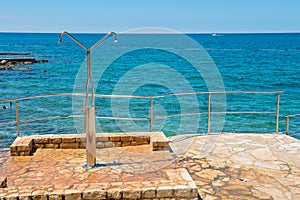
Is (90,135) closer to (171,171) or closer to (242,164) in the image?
(171,171)

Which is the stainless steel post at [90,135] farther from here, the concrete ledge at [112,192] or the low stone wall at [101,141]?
the concrete ledge at [112,192]

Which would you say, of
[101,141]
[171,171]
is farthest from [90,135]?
[171,171]

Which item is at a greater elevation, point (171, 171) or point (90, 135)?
point (90, 135)

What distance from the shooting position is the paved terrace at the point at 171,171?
4.31 metres

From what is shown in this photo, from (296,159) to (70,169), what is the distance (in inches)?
158

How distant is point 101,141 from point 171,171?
232cm

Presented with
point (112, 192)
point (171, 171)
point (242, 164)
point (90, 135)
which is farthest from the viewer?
point (242, 164)

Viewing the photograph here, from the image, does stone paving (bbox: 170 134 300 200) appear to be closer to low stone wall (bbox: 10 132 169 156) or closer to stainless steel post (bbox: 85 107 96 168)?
low stone wall (bbox: 10 132 169 156)

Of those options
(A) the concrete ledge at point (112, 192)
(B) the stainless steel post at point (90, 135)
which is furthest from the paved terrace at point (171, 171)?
(B) the stainless steel post at point (90, 135)

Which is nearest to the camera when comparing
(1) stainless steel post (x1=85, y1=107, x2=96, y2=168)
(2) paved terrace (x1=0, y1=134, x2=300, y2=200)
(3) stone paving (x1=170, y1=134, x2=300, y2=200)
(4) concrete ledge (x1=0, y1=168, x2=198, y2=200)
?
(4) concrete ledge (x1=0, y1=168, x2=198, y2=200)

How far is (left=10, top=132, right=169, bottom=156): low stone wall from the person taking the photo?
6496 mm

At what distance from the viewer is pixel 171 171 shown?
16.2ft

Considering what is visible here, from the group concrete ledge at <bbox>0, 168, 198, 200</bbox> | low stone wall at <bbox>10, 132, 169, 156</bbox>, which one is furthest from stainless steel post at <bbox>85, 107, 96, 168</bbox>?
concrete ledge at <bbox>0, 168, 198, 200</bbox>

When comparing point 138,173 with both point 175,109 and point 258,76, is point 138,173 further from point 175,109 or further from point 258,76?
point 258,76
